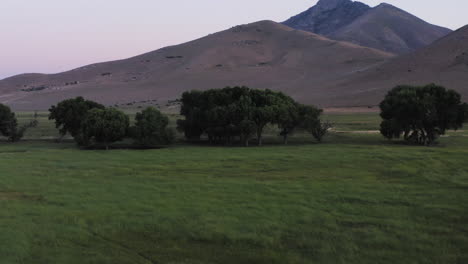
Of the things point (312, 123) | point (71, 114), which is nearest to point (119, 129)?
point (71, 114)

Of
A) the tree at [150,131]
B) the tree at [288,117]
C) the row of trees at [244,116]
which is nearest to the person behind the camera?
the tree at [150,131]

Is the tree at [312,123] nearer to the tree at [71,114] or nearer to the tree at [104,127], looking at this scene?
the tree at [104,127]

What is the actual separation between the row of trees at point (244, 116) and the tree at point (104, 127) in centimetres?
1158

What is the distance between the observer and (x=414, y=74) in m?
162

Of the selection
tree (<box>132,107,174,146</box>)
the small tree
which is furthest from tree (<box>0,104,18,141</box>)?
the small tree

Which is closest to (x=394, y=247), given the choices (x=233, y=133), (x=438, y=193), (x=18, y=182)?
(x=438, y=193)

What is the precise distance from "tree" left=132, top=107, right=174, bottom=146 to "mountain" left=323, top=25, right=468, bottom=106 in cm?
9057

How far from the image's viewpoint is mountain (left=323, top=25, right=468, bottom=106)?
14275 cm

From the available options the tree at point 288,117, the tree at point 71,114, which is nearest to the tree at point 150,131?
the tree at point 71,114

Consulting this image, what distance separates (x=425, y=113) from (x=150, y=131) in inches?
1512

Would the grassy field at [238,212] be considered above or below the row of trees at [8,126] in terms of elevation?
below

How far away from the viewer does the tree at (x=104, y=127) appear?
56.4m

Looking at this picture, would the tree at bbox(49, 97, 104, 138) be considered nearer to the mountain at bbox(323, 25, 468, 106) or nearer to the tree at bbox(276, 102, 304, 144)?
the tree at bbox(276, 102, 304, 144)

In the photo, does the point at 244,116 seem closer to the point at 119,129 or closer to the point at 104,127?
the point at 119,129
